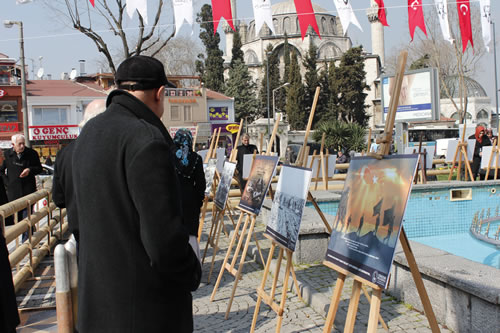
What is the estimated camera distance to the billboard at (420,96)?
16.2 metres

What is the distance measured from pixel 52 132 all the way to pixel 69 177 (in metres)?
36.7

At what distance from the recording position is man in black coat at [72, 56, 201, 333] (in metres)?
1.79

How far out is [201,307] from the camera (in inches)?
201

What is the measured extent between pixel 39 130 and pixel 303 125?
29.2 m

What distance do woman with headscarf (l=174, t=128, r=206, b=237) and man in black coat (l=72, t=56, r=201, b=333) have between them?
2228 millimetres

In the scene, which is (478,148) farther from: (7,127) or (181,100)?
(181,100)

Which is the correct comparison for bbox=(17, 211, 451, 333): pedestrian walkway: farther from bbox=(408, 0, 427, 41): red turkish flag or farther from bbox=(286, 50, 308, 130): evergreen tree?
bbox=(286, 50, 308, 130): evergreen tree

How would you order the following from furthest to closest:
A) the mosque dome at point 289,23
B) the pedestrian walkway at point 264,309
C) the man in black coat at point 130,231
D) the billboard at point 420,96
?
the mosque dome at point 289,23 < the billboard at point 420,96 < the pedestrian walkway at point 264,309 < the man in black coat at point 130,231

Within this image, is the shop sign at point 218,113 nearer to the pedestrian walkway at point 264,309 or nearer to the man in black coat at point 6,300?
the pedestrian walkway at point 264,309

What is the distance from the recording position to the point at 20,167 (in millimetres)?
A: 7828

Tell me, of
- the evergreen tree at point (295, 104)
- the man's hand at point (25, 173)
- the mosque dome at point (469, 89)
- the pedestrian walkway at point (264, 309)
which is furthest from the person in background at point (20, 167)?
the mosque dome at point (469, 89)

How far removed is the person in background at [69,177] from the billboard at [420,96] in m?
13.1

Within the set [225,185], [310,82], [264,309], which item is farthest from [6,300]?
[310,82]

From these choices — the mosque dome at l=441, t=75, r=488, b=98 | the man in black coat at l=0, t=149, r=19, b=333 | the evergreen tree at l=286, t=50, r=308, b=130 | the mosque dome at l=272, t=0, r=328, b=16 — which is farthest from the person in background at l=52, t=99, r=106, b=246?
the mosque dome at l=272, t=0, r=328, b=16
